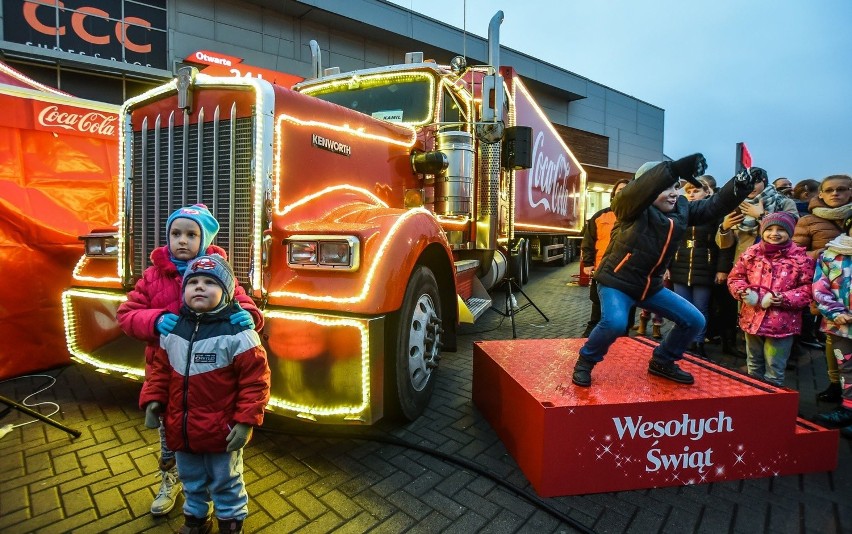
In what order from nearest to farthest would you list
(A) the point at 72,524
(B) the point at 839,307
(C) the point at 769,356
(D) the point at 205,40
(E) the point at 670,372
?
(A) the point at 72,524 < (E) the point at 670,372 < (B) the point at 839,307 < (C) the point at 769,356 < (D) the point at 205,40

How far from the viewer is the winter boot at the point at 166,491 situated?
2158 millimetres

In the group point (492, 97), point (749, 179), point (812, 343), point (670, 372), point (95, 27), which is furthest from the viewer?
point (95, 27)

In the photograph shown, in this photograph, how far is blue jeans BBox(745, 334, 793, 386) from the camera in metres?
3.63

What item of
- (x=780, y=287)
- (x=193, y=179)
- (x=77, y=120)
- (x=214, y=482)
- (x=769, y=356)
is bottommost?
(x=214, y=482)

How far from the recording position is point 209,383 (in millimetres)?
1840

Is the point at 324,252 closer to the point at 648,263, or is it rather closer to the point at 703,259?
the point at 648,263

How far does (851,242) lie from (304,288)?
3678 millimetres

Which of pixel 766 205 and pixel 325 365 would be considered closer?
pixel 325 365

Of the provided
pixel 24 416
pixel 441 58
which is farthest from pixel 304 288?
pixel 441 58

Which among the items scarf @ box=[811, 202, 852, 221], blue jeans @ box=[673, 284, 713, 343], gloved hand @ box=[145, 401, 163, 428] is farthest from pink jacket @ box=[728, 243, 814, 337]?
gloved hand @ box=[145, 401, 163, 428]

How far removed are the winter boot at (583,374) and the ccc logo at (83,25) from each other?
1429 cm

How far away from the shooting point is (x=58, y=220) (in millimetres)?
4277

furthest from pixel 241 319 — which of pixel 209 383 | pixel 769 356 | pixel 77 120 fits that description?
pixel 77 120

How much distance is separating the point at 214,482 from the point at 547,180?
851 centimetres
